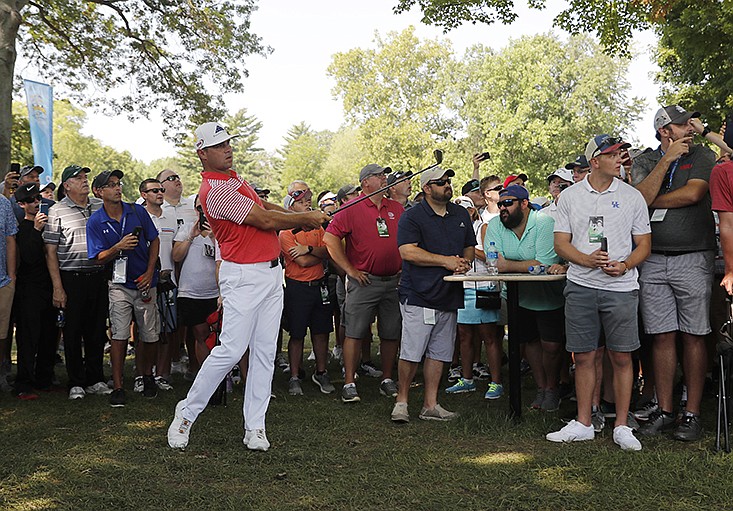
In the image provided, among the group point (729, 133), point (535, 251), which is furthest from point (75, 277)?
point (729, 133)

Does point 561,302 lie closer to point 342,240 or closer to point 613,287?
point 613,287

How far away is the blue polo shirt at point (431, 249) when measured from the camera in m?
6.57

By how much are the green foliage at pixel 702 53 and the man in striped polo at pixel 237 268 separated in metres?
12.7

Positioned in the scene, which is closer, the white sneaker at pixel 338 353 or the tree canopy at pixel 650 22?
the white sneaker at pixel 338 353

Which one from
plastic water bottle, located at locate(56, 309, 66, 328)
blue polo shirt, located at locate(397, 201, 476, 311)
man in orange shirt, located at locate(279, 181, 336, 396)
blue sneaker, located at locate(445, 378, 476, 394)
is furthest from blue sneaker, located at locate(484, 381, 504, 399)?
plastic water bottle, located at locate(56, 309, 66, 328)

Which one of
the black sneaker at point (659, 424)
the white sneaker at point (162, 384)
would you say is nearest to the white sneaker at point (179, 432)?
the white sneaker at point (162, 384)

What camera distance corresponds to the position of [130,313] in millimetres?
7504

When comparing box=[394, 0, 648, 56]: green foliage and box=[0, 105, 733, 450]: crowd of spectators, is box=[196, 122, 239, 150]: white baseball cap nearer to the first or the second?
box=[0, 105, 733, 450]: crowd of spectators

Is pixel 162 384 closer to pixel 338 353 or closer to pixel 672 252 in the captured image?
pixel 338 353

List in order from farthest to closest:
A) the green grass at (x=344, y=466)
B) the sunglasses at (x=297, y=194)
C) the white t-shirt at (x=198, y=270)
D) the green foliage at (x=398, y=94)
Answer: the green foliage at (x=398, y=94) < the sunglasses at (x=297, y=194) < the white t-shirt at (x=198, y=270) < the green grass at (x=344, y=466)

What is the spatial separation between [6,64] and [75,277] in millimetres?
8207

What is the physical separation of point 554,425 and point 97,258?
4.39 metres

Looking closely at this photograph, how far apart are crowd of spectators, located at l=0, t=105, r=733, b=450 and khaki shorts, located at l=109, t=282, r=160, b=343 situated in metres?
0.02

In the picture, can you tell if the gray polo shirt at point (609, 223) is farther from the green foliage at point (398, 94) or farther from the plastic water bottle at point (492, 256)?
the green foliage at point (398, 94)
